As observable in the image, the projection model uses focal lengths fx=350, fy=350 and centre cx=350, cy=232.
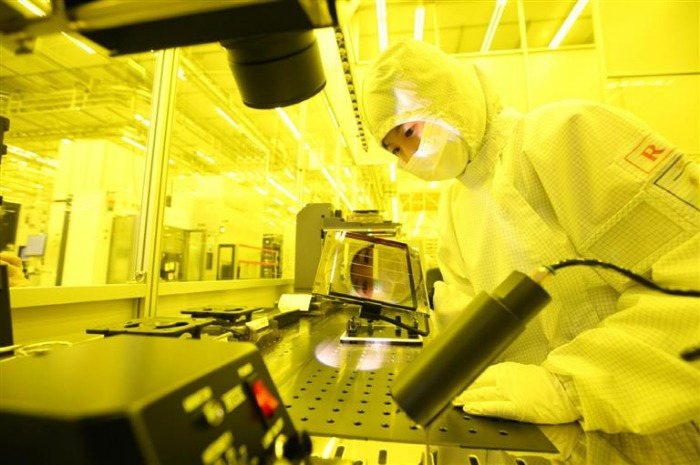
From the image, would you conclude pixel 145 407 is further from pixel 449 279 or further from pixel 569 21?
pixel 569 21

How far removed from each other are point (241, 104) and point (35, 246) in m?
1.43

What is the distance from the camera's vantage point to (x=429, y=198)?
25.6ft

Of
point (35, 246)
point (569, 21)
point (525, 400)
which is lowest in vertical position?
point (525, 400)

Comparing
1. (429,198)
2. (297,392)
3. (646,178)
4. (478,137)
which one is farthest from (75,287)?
(429,198)

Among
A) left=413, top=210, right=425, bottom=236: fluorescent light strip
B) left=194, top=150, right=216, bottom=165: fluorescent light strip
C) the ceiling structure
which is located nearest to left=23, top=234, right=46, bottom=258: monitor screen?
the ceiling structure

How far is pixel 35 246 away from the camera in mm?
1742

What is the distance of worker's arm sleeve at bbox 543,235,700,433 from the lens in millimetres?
467

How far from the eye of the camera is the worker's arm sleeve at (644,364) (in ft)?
1.53

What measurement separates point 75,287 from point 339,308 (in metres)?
1.07

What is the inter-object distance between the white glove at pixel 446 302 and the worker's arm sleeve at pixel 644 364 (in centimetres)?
41

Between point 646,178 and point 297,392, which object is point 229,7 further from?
point 646,178

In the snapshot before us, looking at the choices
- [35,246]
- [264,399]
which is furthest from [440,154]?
[35,246]

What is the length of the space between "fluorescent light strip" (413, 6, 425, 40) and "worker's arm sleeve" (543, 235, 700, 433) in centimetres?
311

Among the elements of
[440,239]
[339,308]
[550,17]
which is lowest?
[339,308]
